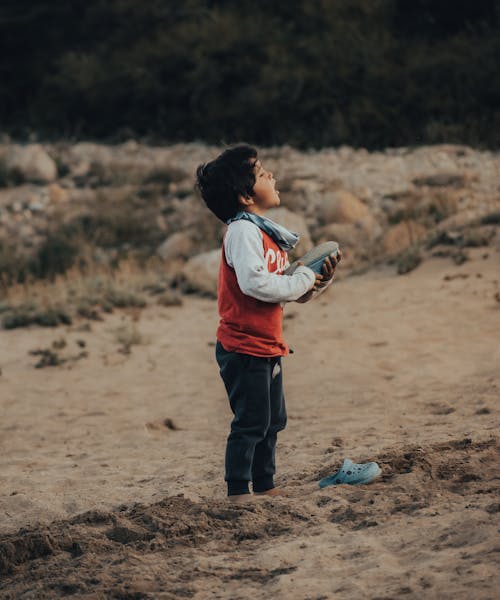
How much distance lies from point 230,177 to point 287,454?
2258 mm

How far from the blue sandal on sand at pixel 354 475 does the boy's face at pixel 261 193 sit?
4.28 ft

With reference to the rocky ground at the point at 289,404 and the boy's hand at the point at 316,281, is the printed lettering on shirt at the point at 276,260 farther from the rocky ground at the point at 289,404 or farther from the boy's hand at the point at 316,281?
the rocky ground at the point at 289,404

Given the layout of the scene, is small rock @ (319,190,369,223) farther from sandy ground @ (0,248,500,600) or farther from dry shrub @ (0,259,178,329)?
sandy ground @ (0,248,500,600)

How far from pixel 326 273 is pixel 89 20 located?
2218cm

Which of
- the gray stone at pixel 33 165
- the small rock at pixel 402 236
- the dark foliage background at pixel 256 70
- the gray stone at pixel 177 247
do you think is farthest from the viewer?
the gray stone at pixel 33 165

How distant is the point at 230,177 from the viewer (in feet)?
13.5

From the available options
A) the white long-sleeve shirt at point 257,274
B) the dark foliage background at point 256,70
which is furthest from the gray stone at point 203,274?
the white long-sleeve shirt at point 257,274

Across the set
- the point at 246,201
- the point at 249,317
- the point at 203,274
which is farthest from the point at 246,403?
the point at 203,274

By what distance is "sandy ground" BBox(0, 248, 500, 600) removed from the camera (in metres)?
3.38

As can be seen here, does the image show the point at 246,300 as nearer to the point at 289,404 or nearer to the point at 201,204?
the point at 289,404

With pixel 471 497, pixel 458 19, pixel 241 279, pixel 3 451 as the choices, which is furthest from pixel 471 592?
pixel 458 19

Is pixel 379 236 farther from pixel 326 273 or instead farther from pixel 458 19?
pixel 326 273

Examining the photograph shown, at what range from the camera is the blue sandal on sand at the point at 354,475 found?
4430 millimetres

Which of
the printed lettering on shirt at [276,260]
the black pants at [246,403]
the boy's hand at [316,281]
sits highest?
the printed lettering on shirt at [276,260]
